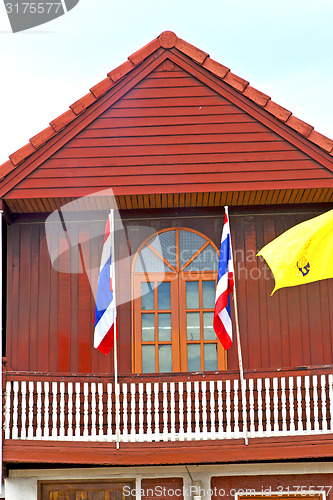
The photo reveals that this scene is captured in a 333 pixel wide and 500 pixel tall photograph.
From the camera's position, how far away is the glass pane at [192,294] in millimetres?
16578

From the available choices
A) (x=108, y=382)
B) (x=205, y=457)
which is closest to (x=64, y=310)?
(x=108, y=382)

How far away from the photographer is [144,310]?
54.3 feet

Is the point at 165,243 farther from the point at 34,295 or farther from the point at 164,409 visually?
the point at 164,409

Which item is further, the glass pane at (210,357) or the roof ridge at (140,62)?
the glass pane at (210,357)

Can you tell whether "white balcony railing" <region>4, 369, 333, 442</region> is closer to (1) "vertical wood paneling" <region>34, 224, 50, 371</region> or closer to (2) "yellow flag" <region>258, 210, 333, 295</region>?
(1) "vertical wood paneling" <region>34, 224, 50, 371</region>

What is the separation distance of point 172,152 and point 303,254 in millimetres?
2820

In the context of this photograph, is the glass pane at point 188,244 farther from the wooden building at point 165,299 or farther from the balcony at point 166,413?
the balcony at point 166,413

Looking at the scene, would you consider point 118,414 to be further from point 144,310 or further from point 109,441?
point 144,310

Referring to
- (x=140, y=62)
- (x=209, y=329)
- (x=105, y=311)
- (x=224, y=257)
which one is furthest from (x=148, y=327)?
(x=140, y=62)

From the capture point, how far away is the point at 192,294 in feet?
54.5

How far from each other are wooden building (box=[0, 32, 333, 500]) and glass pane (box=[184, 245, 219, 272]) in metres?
0.02

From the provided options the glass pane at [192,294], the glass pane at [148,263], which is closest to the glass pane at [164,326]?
the glass pane at [192,294]

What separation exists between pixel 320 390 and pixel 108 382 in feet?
11.4

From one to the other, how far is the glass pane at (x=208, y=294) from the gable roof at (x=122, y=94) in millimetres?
2642
